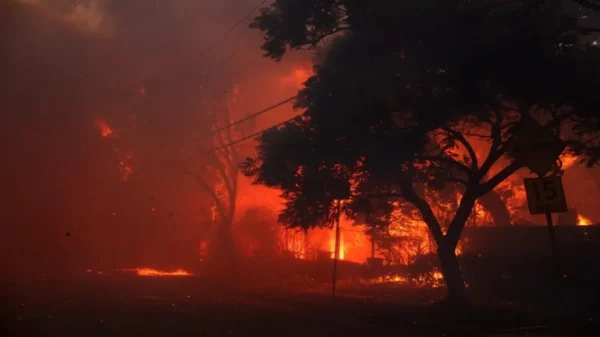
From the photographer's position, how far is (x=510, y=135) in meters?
17.7

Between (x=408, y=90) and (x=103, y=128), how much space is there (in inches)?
1587

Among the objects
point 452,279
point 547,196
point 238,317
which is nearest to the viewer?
point 547,196

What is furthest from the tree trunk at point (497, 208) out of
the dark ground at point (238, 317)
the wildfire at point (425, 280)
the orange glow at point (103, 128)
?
the orange glow at point (103, 128)

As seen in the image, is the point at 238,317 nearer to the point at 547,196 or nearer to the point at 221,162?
the point at 547,196

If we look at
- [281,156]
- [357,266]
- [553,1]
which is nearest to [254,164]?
[281,156]

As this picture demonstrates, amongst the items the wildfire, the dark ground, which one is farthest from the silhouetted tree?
the dark ground

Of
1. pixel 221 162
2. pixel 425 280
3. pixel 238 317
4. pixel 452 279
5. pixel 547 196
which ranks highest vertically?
pixel 221 162

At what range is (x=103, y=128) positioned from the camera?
5016 centimetres

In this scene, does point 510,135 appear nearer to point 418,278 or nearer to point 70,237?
point 418,278

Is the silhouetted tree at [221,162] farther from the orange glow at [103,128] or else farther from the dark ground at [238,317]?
the dark ground at [238,317]

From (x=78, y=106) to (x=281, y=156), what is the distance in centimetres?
3657

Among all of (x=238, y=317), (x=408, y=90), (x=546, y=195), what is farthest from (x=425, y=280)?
(x=546, y=195)

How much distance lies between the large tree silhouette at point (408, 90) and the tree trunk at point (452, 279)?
40mm

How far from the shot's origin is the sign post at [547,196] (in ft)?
38.7
